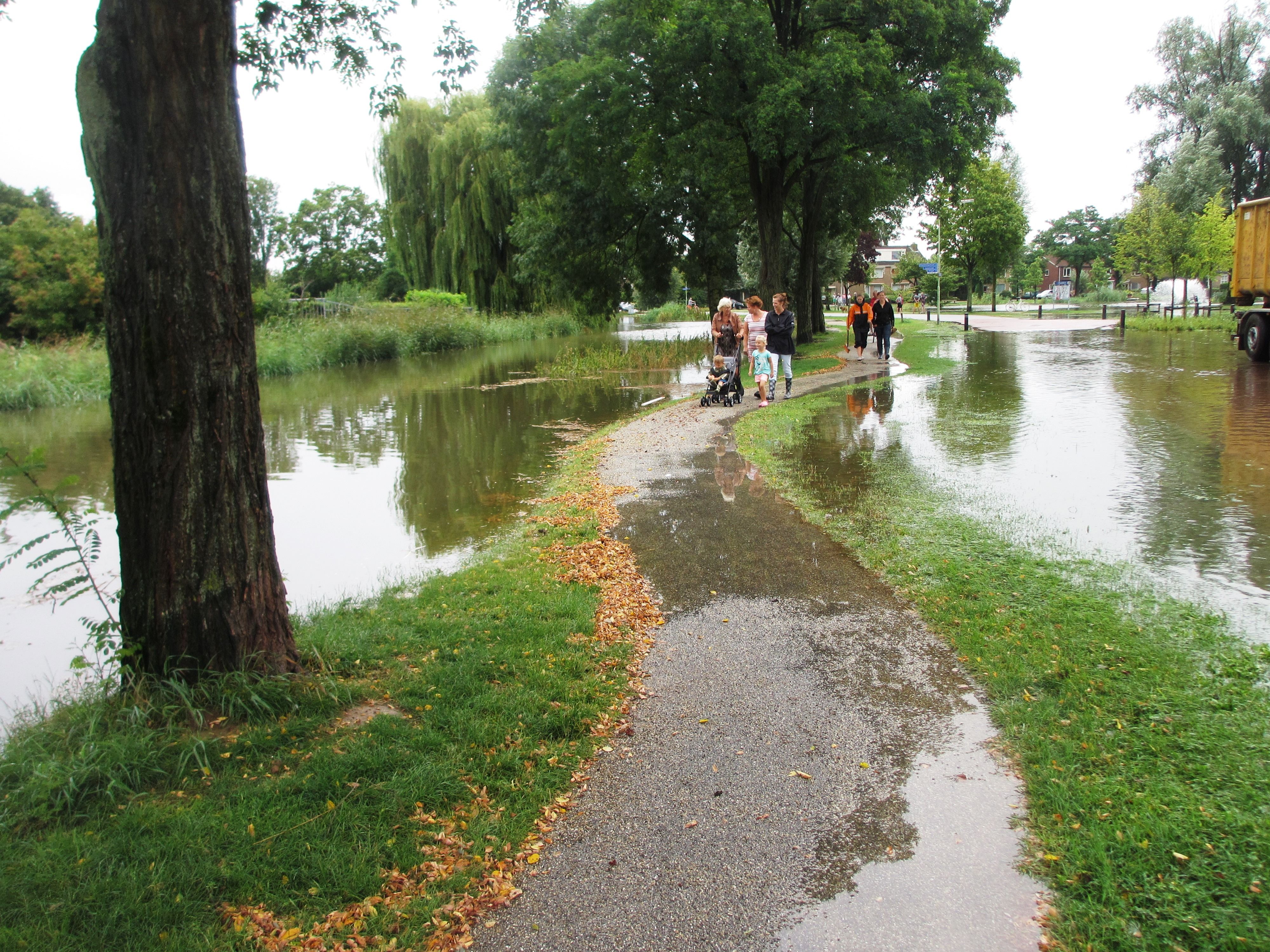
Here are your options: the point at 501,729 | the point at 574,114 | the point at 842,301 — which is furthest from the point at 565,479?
the point at 842,301

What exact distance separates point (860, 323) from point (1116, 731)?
23292 millimetres

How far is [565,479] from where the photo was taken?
37.3 ft

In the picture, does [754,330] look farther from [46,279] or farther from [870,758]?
[46,279]

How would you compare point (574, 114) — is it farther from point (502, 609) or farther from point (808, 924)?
point (808, 924)

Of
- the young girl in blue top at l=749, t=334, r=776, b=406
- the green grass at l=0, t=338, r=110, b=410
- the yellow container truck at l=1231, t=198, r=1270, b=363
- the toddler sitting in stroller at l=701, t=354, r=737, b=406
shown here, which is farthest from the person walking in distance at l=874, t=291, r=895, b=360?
Answer: the green grass at l=0, t=338, r=110, b=410

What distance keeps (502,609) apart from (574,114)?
2021cm

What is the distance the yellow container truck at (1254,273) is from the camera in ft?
65.2

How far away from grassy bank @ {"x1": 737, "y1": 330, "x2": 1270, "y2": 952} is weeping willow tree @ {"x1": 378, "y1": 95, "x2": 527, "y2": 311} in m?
36.9

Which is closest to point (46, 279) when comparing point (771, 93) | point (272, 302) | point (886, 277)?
point (272, 302)

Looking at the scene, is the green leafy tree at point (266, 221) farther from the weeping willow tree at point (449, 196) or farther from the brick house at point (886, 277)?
the brick house at point (886, 277)

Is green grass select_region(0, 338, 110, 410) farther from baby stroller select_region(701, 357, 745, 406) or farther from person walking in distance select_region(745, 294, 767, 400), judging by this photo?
person walking in distance select_region(745, 294, 767, 400)

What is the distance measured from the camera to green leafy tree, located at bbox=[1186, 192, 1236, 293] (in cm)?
3734

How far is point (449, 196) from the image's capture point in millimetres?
41250

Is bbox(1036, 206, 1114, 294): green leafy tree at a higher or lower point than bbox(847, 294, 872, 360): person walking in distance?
higher
